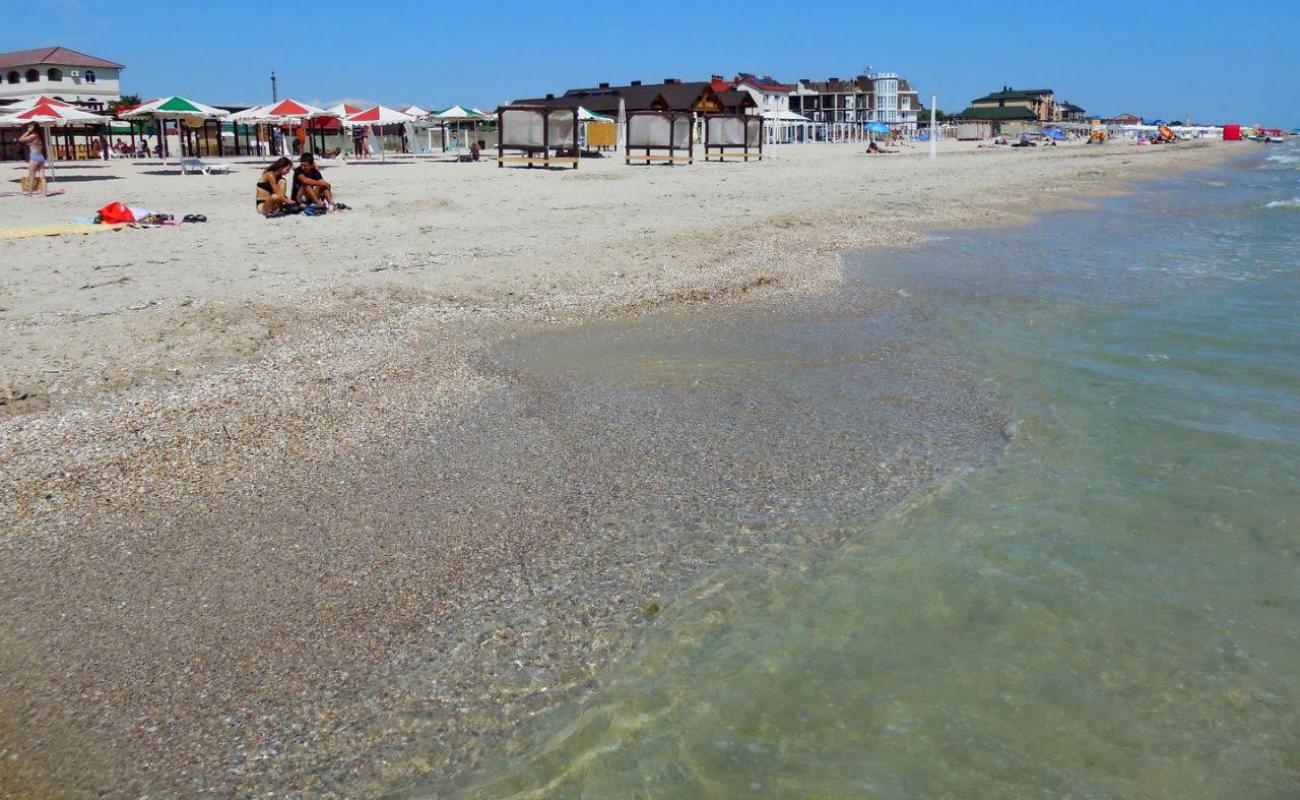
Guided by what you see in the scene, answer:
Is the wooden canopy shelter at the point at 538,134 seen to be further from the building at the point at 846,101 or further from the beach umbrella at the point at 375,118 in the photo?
the building at the point at 846,101

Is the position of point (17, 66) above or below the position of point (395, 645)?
above

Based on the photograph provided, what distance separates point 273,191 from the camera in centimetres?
1639

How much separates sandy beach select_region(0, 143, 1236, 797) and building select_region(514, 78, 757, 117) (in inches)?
1968

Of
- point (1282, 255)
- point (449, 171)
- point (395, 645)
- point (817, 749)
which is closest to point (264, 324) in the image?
point (395, 645)

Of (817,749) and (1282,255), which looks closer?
(817,749)

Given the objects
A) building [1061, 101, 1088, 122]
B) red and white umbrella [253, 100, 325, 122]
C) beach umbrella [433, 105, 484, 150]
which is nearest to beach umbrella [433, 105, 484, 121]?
beach umbrella [433, 105, 484, 150]

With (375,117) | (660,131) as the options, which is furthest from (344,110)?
(660,131)

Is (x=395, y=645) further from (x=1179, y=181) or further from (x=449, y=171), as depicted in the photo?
(x=1179, y=181)

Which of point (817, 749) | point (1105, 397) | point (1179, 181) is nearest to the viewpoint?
point (817, 749)

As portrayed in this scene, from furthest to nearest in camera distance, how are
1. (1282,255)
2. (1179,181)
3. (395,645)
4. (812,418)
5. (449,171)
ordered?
(1179,181) → (449,171) → (1282,255) → (812,418) → (395,645)

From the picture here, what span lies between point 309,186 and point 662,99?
45.2 m

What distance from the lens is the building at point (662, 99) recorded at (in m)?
60.9

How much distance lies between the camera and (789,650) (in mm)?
3762

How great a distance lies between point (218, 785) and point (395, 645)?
86 cm
